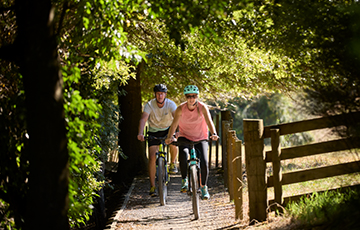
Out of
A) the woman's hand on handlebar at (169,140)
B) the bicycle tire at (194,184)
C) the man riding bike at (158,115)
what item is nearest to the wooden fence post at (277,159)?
the bicycle tire at (194,184)

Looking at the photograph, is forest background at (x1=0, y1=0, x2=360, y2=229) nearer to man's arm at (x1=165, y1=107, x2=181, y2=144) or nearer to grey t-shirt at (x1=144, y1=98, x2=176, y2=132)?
man's arm at (x1=165, y1=107, x2=181, y2=144)

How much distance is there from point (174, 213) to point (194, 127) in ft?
6.23

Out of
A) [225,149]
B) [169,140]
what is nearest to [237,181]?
[169,140]

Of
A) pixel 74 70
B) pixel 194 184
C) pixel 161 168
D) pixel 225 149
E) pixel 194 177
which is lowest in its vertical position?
pixel 194 184

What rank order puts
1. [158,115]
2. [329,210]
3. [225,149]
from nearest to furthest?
[329,210] < [158,115] < [225,149]

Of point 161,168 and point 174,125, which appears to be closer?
point 174,125

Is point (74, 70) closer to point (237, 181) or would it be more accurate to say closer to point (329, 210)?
point (329, 210)

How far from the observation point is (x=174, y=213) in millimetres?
8562

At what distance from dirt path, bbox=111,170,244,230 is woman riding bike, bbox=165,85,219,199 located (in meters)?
0.55

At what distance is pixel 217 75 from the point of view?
13734mm

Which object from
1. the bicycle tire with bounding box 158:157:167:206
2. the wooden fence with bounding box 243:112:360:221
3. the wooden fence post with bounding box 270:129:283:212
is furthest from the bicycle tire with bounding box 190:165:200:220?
the wooden fence post with bounding box 270:129:283:212

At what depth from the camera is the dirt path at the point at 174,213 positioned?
745 cm

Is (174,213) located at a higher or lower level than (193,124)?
lower

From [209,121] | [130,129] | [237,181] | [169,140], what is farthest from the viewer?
[130,129]
